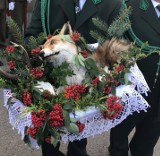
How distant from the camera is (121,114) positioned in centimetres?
225

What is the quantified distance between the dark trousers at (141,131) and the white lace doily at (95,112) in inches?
21.7

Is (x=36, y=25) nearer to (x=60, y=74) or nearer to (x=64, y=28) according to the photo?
(x=64, y=28)

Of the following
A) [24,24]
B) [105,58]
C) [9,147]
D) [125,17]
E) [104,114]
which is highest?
[125,17]

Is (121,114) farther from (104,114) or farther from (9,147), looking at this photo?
(9,147)

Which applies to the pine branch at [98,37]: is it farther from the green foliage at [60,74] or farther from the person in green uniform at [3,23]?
the person in green uniform at [3,23]

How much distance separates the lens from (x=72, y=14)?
2.59 m

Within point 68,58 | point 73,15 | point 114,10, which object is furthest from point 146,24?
point 68,58

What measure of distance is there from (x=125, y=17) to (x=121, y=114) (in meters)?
0.61

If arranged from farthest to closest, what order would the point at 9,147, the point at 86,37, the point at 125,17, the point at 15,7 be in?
1. the point at 15,7
2. the point at 9,147
3. the point at 86,37
4. the point at 125,17

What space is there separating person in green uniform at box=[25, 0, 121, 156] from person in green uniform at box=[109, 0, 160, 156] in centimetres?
16

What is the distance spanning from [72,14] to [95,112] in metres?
0.75

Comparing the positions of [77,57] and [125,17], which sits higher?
[125,17]

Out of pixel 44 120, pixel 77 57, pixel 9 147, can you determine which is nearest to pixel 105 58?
pixel 77 57

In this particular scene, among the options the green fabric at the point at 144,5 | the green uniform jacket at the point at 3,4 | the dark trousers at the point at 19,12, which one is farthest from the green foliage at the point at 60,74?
the dark trousers at the point at 19,12
